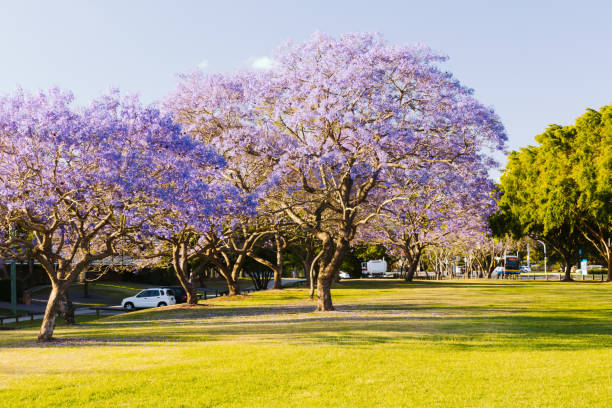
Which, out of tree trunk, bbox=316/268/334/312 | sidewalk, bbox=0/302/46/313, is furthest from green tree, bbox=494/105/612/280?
sidewalk, bbox=0/302/46/313

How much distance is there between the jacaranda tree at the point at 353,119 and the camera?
79.6 ft

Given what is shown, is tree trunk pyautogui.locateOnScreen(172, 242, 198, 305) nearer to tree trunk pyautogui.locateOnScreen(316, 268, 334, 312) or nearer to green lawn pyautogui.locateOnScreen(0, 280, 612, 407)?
tree trunk pyautogui.locateOnScreen(316, 268, 334, 312)

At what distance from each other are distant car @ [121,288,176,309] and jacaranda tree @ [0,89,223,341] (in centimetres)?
2343

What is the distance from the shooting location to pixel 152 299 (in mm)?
43531

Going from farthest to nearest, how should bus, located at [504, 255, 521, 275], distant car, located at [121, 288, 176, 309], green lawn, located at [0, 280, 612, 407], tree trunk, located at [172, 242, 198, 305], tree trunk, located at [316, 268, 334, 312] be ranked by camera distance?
bus, located at [504, 255, 521, 275] → distant car, located at [121, 288, 176, 309] → tree trunk, located at [172, 242, 198, 305] → tree trunk, located at [316, 268, 334, 312] → green lawn, located at [0, 280, 612, 407]

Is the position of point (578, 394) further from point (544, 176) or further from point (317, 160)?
point (544, 176)

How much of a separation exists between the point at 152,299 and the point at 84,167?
26.9 metres

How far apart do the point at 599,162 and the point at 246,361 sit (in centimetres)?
4717

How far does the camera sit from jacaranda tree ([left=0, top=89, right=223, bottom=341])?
17.6m

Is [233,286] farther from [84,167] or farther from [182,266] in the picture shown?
[84,167]

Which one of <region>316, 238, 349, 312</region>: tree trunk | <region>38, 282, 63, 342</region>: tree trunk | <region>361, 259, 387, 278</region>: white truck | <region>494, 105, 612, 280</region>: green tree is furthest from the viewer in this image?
<region>361, 259, 387, 278</region>: white truck

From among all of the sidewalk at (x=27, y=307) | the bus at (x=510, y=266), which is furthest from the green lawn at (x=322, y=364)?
the bus at (x=510, y=266)

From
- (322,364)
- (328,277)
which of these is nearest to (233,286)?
(328,277)

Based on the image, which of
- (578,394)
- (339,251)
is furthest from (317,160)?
(578,394)
